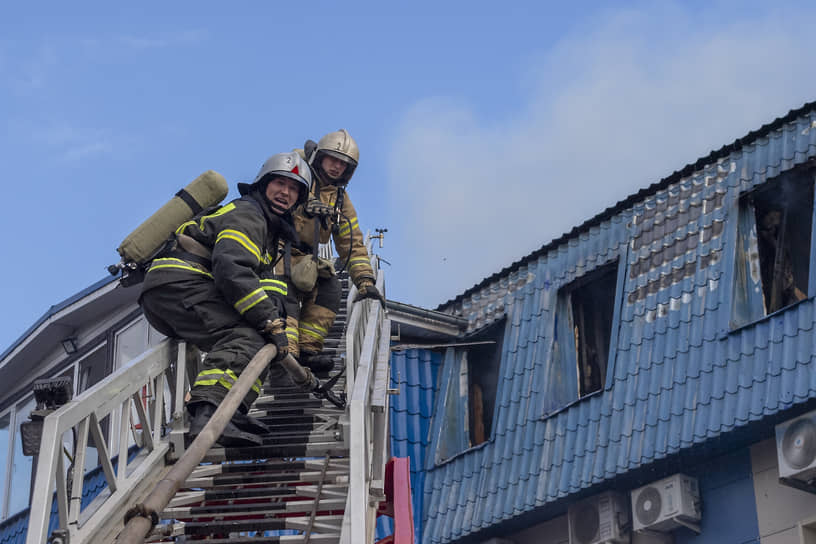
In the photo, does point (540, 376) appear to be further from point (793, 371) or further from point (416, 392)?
point (793, 371)

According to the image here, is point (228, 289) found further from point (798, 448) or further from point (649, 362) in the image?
point (649, 362)

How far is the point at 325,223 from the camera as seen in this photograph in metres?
9.30

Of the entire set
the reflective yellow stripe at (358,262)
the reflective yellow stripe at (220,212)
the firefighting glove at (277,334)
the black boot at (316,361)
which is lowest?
the firefighting glove at (277,334)

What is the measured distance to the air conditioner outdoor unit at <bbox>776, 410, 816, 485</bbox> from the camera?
8.91m

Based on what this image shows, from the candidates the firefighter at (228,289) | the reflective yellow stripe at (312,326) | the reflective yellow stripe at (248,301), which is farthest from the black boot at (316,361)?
the reflective yellow stripe at (248,301)

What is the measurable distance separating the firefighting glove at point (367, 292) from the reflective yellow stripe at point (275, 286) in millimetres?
909

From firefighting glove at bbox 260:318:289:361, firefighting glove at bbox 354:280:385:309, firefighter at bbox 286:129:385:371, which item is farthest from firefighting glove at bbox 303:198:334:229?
firefighting glove at bbox 260:318:289:361

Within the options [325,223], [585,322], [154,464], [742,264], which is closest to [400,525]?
[154,464]

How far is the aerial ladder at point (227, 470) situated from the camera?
218 inches

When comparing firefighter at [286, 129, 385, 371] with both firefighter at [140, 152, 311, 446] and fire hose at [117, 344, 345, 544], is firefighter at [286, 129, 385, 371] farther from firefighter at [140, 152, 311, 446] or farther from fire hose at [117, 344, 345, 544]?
fire hose at [117, 344, 345, 544]

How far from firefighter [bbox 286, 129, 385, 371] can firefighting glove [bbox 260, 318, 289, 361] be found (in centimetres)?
137

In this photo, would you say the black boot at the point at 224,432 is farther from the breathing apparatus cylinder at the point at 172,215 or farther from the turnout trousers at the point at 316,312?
the turnout trousers at the point at 316,312

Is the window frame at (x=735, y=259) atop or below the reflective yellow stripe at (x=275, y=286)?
atop

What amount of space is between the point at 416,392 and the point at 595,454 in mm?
3075
